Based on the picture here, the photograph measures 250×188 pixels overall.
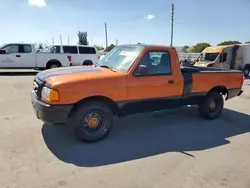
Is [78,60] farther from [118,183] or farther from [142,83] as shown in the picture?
[118,183]

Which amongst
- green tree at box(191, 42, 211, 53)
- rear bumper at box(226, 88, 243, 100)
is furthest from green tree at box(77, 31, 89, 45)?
rear bumper at box(226, 88, 243, 100)

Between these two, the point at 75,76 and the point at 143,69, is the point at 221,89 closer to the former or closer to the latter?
the point at 143,69

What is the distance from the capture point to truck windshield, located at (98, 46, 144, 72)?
4688 mm

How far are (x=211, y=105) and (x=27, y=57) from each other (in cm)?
1277

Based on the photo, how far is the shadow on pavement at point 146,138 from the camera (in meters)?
3.85

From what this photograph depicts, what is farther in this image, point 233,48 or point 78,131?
point 233,48

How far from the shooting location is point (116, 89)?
4.38m

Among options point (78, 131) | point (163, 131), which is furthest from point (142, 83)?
point (78, 131)

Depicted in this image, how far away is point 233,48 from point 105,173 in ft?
53.6

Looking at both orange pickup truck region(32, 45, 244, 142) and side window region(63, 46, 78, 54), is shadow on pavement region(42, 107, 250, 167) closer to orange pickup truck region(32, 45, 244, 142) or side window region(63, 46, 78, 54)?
orange pickup truck region(32, 45, 244, 142)

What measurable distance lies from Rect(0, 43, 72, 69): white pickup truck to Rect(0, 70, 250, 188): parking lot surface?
393 inches

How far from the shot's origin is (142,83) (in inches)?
183

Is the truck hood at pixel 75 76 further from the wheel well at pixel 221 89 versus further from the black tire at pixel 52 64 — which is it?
the black tire at pixel 52 64

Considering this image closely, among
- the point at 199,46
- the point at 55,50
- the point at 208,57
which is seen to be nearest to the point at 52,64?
the point at 55,50
